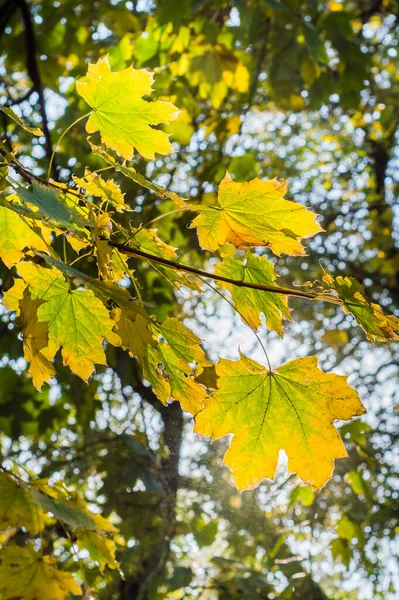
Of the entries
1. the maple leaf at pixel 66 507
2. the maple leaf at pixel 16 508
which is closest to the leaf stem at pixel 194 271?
the maple leaf at pixel 66 507

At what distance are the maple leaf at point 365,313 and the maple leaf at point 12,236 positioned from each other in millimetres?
407

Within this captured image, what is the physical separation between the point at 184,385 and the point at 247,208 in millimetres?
250

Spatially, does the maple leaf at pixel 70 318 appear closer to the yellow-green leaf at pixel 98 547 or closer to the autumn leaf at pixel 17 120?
the autumn leaf at pixel 17 120

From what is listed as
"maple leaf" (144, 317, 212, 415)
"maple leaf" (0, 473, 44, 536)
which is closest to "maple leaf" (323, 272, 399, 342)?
"maple leaf" (144, 317, 212, 415)

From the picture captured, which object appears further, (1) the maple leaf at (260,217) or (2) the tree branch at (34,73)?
(2) the tree branch at (34,73)

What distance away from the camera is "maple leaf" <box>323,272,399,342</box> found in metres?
0.78

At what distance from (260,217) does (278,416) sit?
11.3 inches

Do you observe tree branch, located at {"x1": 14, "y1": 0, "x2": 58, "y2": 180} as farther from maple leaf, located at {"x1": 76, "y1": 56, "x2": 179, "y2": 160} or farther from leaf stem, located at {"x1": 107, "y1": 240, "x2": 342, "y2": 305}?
leaf stem, located at {"x1": 107, "y1": 240, "x2": 342, "y2": 305}

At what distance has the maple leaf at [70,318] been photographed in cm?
81

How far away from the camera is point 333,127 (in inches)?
226

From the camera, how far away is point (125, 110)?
88 centimetres

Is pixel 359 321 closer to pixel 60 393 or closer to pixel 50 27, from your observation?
pixel 60 393

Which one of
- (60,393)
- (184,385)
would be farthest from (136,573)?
(184,385)

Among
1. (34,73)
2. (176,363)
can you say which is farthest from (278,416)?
(34,73)
